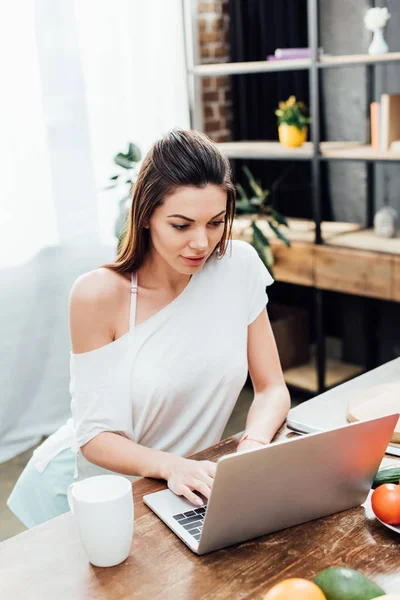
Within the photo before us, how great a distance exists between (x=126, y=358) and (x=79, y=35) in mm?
2158

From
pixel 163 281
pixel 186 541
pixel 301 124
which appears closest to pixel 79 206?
pixel 301 124

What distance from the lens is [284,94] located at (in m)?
3.76

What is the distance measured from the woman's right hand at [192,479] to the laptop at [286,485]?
4 cm

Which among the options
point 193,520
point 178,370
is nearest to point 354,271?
point 178,370

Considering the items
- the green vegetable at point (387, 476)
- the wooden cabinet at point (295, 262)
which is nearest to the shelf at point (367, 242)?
the wooden cabinet at point (295, 262)

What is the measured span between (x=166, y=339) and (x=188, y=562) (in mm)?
621

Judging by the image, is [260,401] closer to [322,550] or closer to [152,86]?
[322,550]

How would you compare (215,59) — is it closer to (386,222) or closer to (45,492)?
(386,222)

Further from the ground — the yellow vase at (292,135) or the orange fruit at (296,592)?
the yellow vase at (292,135)

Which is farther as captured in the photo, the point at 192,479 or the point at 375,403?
the point at 375,403

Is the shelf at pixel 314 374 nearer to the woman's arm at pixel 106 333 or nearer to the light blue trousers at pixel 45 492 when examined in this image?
the light blue trousers at pixel 45 492

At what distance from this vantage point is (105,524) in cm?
95

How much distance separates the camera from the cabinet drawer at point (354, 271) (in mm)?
2969

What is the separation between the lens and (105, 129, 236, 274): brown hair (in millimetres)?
1435
